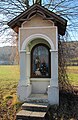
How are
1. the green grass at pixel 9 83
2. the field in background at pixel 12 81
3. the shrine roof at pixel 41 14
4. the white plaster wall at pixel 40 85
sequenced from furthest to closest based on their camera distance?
the field in background at pixel 12 81 < the green grass at pixel 9 83 < the white plaster wall at pixel 40 85 < the shrine roof at pixel 41 14

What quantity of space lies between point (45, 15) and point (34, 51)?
6.74 feet

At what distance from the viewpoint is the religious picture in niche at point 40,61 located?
1066 centimetres

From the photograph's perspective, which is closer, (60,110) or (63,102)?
(60,110)

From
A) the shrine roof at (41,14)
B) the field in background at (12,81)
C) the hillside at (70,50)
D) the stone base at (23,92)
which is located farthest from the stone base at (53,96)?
the hillside at (70,50)

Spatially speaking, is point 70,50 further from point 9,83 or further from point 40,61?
point 9,83

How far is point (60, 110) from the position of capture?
9.05 meters

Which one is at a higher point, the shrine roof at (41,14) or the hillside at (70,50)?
the shrine roof at (41,14)

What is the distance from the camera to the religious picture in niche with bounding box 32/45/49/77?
35.0 feet

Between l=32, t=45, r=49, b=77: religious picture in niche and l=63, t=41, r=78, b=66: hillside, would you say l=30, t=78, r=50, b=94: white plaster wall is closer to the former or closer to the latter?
l=32, t=45, r=49, b=77: religious picture in niche

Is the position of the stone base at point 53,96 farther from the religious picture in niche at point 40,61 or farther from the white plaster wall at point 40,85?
the religious picture in niche at point 40,61

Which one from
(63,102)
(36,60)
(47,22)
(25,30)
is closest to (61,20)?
(47,22)

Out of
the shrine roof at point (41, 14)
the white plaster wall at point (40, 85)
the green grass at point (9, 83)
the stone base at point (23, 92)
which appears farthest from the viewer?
the green grass at point (9, 83)

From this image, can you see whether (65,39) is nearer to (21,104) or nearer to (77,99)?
(77,99)

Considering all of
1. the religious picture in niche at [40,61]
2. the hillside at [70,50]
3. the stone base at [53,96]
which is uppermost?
the hillside at [70,50]
